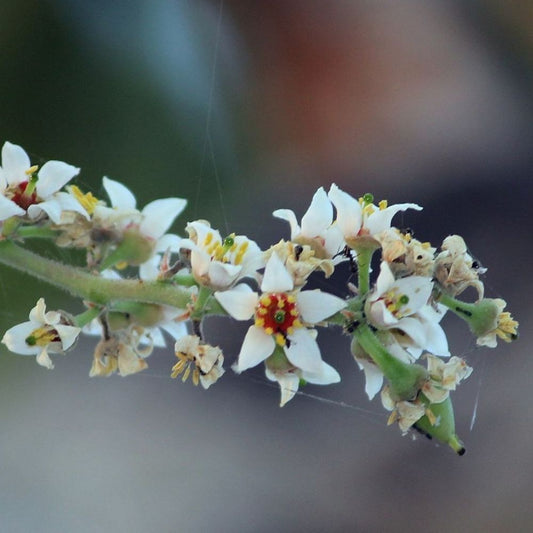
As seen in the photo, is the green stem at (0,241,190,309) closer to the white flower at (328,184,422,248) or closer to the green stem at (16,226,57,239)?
the green stem at (16,226,57,239)

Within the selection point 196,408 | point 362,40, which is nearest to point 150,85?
point 362,40

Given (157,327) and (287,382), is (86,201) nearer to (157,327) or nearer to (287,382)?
(157,327)

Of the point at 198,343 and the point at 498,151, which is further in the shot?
the point at 498,151

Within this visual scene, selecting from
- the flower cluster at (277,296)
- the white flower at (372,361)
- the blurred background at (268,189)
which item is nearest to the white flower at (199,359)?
the flower cluster at (277,296)

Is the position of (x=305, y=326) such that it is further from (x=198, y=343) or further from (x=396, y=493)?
(x=396, y=493)

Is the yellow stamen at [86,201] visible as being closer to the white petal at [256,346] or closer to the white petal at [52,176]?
the white petal at [52,176]

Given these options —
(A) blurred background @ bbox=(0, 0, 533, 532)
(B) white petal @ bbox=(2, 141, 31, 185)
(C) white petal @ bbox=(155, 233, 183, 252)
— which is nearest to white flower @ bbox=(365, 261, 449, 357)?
(C) white petal @ bbox=(155, 233, 183, 252)

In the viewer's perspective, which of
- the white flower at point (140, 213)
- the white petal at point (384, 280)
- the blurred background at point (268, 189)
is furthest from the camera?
the blurred background at point (268, 189)
